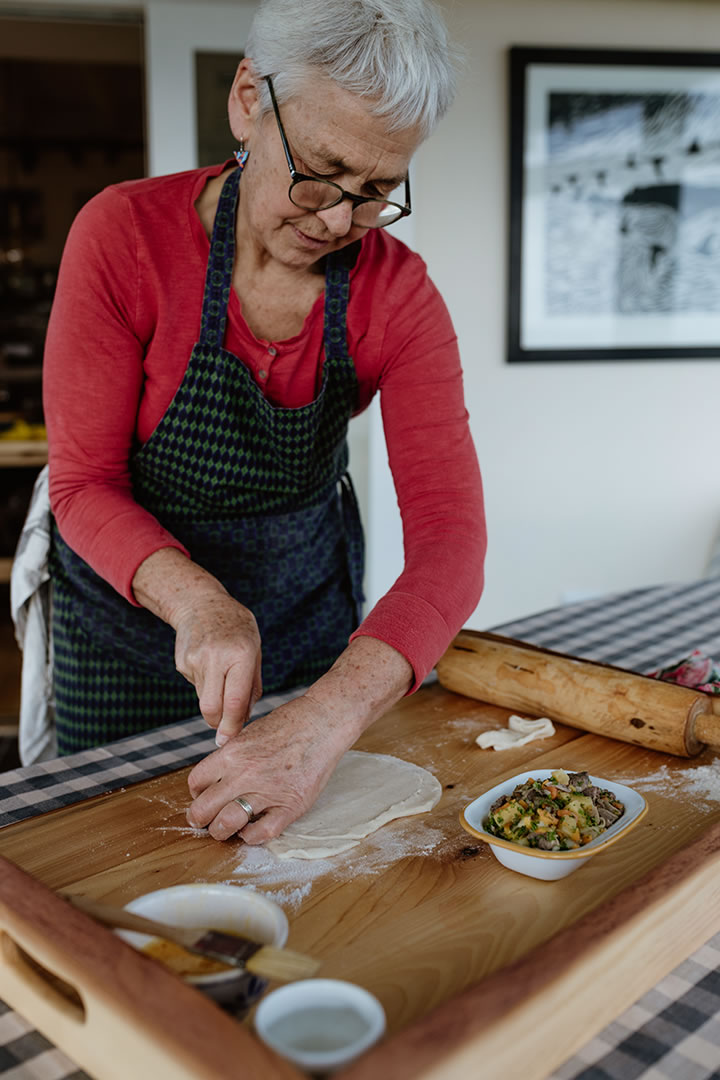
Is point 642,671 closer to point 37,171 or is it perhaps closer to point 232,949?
point 232,949

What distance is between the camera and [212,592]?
111cm

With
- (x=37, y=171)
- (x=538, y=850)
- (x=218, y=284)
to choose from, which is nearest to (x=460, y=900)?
(x=538, y=850)

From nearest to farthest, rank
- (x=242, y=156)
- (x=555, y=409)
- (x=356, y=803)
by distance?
(x=356, y=803), (x=242, y=156), (x=555, y=409)

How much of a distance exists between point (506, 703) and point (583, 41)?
2626 mm

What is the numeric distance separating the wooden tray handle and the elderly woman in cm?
Result: 25

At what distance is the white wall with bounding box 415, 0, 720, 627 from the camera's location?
10.2ft

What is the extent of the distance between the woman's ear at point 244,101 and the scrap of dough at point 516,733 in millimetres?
813

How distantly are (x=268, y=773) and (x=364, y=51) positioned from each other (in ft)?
2.54

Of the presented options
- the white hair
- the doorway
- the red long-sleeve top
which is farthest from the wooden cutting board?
the doorway

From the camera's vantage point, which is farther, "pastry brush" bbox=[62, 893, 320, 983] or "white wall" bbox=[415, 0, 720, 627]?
"white wall" bbox=[415, 0, 720, 627]

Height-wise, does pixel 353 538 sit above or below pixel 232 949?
→ above

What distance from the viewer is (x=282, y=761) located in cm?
103

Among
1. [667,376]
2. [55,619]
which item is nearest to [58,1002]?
[55,619]

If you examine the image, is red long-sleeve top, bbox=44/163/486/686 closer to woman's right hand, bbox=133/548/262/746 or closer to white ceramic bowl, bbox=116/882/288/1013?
woman's right hand, bbox=133/548/262/746
